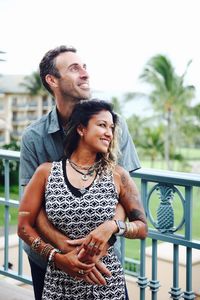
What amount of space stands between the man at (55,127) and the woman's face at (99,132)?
4.3 inches

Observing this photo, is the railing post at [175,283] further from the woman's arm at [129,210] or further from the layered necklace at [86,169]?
the layered necklace at [86,169]

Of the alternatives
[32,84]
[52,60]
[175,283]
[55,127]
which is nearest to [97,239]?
[55,127]

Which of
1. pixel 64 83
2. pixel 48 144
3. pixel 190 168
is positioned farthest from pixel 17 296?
pixel 190 168

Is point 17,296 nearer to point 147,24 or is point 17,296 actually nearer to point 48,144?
point 48,144

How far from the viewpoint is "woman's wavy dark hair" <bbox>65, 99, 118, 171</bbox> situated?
5.47 ft

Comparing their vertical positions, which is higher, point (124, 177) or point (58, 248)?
point (124, 177)

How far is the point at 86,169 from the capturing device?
168cm

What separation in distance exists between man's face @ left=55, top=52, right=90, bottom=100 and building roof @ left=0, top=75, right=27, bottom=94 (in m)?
29.8

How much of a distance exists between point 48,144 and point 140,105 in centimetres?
2454

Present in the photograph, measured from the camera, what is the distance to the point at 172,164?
26.8 metres

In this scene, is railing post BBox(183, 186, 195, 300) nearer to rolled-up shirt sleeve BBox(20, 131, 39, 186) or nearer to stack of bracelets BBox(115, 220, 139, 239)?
A: stack of bracelets BBox(115, 220, 139, 239)

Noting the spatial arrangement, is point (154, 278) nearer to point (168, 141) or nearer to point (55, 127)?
point (55, 127)

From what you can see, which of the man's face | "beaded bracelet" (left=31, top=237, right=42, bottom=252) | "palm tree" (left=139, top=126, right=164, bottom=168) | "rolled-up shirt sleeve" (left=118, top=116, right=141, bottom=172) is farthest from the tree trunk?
"beaded bracelet" (left=31, top=237, right=42, bottom=252)

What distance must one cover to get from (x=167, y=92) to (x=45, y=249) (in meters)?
23.9
